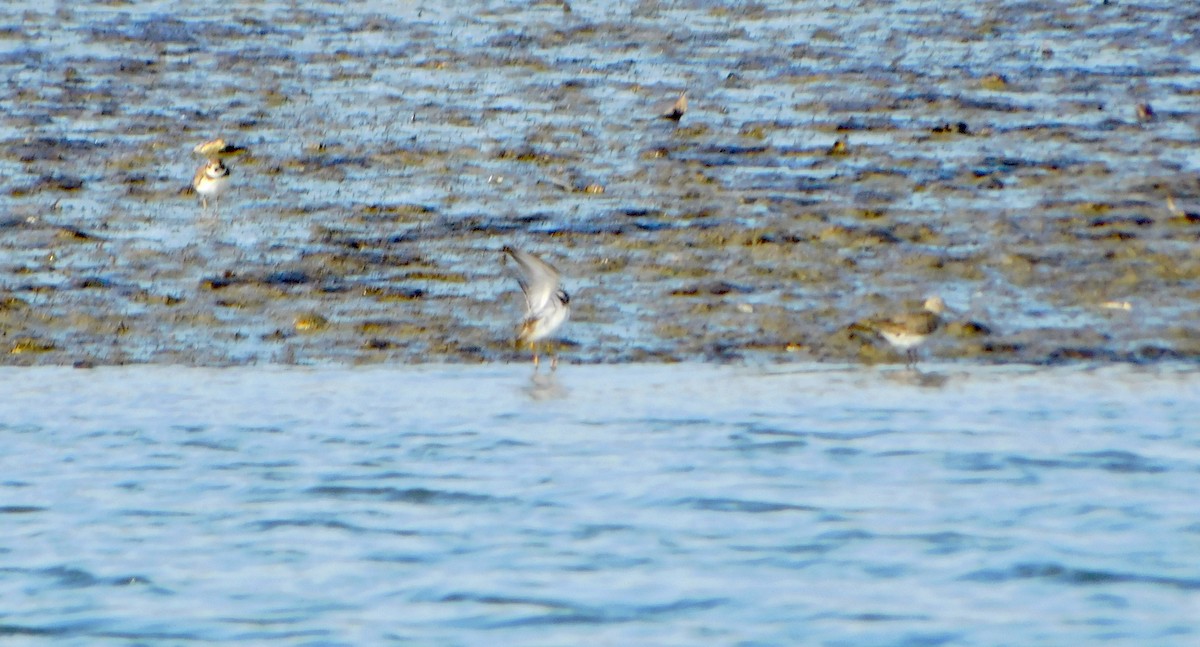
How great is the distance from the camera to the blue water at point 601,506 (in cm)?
734

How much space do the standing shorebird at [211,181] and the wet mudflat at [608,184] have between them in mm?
207

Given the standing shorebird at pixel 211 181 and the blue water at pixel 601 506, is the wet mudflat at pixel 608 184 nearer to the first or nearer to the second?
the standing shorebird at pixel 211 181

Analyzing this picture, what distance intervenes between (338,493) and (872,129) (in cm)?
924

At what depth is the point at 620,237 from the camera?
1369 cm

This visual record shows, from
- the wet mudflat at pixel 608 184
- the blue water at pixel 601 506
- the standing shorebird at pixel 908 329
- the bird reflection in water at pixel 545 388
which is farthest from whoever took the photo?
the wet mudflat at pixel 608 184

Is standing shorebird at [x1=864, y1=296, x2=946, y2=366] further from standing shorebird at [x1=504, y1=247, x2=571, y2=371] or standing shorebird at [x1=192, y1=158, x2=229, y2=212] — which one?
standing shorebird at [x1=192, y1=158, x2=229, y2=212]

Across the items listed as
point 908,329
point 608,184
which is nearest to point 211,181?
point 608,184

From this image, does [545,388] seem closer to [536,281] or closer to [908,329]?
[536,281]

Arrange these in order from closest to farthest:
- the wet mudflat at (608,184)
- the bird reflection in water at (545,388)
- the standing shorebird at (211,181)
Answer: the bird reflection in water at (545,388) → the wet mudflat at (608,184) → the standing shorebird at (211,181)

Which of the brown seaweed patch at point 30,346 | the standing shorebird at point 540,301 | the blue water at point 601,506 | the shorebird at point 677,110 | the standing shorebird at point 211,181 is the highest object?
the shorebird at point 677,110

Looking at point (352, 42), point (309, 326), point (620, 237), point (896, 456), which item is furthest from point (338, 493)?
point (352, 42)

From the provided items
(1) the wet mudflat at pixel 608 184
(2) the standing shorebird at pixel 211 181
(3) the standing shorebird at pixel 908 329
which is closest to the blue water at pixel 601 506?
(3) the standing shorebird at pixel 908 329

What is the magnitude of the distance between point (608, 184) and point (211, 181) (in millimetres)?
2790

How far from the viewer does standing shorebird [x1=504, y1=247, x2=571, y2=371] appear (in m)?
11.1
